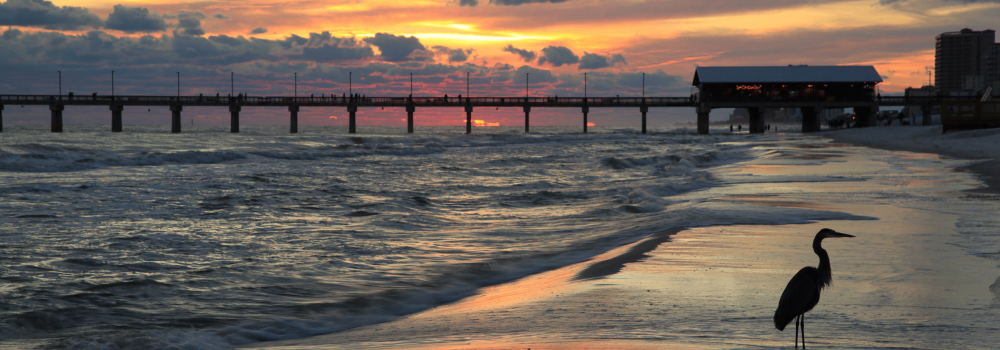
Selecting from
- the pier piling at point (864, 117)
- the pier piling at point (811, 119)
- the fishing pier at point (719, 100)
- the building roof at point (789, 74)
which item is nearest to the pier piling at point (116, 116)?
the fishing pier at point (719, 100)

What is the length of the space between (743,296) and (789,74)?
8857cm

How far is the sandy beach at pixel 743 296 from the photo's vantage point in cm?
489

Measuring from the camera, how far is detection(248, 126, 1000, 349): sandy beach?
4.89 m

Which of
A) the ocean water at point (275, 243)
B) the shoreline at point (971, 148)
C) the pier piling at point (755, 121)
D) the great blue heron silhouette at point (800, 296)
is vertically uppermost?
the pier piling at point (755, 121)

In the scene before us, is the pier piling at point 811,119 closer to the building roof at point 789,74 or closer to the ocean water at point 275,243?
the building roof at point 789,74

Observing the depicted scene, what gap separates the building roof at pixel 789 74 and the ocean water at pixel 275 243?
70.2 metres

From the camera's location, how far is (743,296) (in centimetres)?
605

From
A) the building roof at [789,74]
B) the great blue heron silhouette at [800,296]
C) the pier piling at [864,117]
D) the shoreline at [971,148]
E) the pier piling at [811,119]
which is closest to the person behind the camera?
the great blue heron silhouette at [800,296]

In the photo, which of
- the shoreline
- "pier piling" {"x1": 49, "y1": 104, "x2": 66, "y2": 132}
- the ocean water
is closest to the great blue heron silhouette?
the ocean water

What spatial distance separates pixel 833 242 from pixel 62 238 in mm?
10801

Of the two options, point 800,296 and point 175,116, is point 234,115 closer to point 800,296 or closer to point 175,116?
point 175,116

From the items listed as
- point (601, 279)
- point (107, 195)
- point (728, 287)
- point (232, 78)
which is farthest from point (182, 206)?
point (232, 78)

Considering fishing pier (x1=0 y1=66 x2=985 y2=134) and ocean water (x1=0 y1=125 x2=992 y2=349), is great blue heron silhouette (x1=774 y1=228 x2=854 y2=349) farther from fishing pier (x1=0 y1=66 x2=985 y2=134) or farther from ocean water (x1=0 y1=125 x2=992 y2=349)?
fishing pier (x1=0 y1=66 x2=985 y2=134)

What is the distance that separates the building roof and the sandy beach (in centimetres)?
7870
